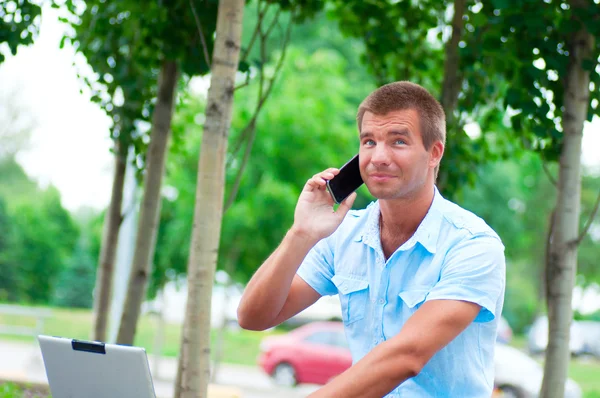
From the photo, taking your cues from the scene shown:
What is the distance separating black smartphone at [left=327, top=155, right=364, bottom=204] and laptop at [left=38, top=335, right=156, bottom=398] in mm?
841

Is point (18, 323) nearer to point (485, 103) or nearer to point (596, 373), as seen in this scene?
point (596, 373)

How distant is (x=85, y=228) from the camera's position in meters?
35.0

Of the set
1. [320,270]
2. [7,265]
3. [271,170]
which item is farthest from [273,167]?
[7,265]

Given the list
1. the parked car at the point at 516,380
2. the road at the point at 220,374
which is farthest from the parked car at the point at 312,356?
the road at the point at 220,374

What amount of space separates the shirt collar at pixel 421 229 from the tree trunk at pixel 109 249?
3.75 meters

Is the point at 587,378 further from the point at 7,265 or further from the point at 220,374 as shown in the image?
the point at 7,265

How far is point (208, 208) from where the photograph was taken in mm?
3844

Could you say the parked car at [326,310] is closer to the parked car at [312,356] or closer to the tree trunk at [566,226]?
the parked car at [312,356]

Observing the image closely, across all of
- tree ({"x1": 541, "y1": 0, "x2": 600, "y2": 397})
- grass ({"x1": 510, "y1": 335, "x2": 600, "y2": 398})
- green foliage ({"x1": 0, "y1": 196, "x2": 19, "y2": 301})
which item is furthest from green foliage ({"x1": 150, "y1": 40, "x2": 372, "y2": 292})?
green foliage ({"x1": 0, "y1": 196, "x2": 19, "y2": 301})

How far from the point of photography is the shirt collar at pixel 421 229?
2.49 meters

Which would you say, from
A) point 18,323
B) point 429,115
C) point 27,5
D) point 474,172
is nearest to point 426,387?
point 429,115

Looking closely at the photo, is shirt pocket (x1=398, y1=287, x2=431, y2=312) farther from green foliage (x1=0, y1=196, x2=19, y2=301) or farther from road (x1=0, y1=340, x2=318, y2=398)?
green foliage (x1=0, y1=196, x2=19, y2=301)

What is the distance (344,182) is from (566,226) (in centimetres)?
240

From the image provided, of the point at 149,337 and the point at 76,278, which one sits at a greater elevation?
the point at 76,278
